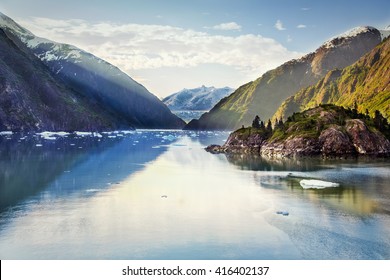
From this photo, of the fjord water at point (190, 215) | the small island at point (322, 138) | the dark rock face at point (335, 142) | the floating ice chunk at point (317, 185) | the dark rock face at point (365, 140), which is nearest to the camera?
the fjord water at point (190, 215)

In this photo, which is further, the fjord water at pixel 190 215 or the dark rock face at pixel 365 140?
the dark rock face at pixel 365 140

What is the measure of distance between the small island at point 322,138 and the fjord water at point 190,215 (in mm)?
25906

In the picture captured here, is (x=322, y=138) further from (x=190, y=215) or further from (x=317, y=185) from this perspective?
(x=190, y=215)

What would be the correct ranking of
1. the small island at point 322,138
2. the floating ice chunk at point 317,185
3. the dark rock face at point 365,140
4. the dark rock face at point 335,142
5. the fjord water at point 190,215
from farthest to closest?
the small island at point 322,138 → the dark rock face at point 335,142 → the dark rock face at point 365,140 → the floating ice chunk at point 317,185 → the fjord water at point 190,215

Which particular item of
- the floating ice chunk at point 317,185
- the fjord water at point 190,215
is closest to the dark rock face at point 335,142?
the fjord water at point 190,215

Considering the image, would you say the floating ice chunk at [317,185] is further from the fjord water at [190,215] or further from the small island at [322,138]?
the small island at [322,138]

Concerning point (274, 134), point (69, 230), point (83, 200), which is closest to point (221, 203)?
point (83, 200)

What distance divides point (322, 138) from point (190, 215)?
62.4m

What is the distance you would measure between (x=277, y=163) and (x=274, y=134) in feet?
84.7

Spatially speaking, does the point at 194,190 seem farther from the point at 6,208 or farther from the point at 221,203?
the point at 6,208

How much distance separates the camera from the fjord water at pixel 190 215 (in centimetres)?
A: 2483

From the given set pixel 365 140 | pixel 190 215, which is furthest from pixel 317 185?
pixel 365 140

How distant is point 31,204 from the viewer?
3744 cm

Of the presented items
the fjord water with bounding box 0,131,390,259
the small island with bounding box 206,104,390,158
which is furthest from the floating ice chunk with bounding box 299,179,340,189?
the small island with bounding box 206,104,390,158
